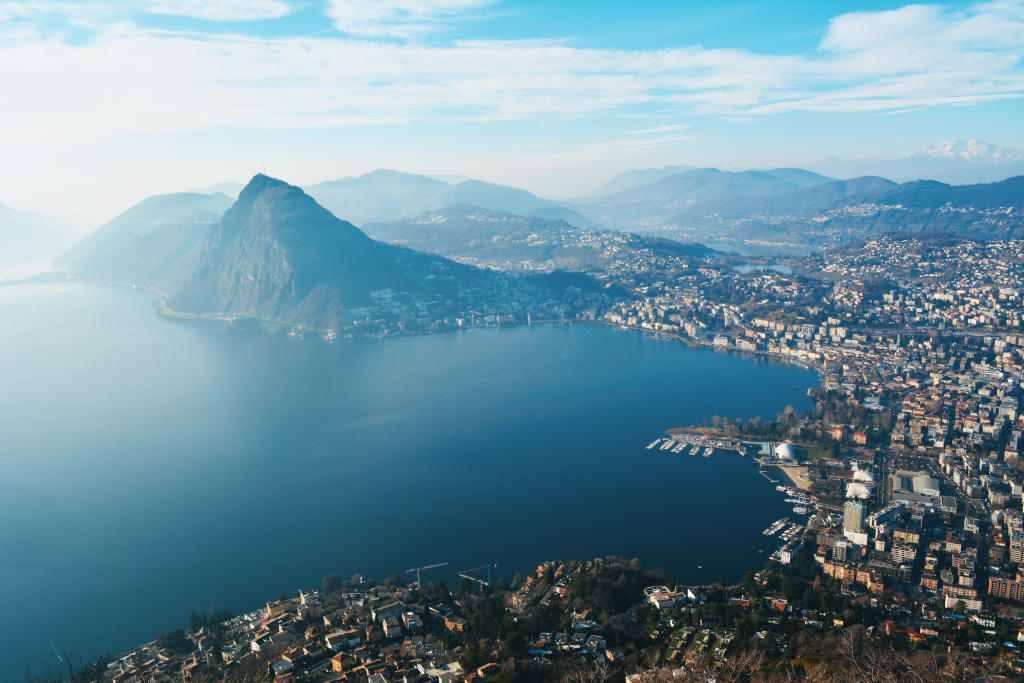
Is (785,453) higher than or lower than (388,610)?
lower

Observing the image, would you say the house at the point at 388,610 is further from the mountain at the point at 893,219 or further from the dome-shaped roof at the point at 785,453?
the mountain at the point at 893,219

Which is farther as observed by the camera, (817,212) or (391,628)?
(817,212)

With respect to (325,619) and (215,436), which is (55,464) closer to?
(215,436)

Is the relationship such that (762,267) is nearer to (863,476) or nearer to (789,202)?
(863,476)

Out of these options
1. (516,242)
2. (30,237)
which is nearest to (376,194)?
(30,237)

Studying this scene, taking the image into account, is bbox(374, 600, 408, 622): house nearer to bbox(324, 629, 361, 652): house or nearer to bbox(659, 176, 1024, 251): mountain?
bbox(324, 629, 361, 652): house

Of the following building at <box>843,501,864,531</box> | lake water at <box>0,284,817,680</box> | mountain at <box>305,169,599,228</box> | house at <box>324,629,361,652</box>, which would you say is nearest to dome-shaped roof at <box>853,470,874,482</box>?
lake water at <box>0,284,817,680</box>

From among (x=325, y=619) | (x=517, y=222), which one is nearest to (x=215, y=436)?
(x=325, y=619)

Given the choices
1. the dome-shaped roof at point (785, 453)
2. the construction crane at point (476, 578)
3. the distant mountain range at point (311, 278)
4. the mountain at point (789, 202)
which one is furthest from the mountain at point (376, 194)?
the construction crane at point (476, 578)
